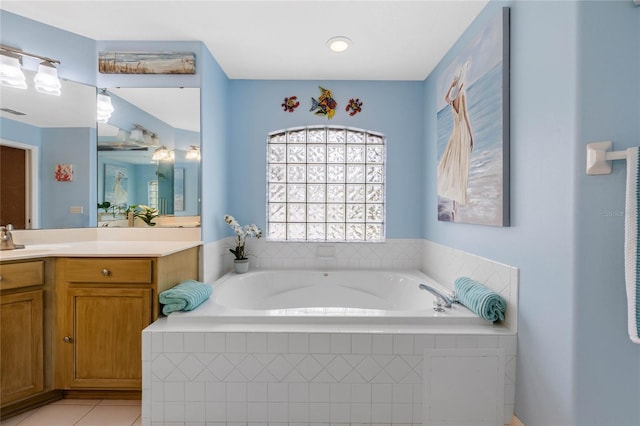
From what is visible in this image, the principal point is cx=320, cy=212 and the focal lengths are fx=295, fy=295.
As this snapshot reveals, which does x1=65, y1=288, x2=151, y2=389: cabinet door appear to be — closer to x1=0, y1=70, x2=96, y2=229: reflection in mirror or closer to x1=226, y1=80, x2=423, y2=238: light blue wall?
x1=0, y1=70, x2=96, y2=229: reflection in mirror

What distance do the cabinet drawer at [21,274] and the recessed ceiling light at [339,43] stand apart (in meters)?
2.29

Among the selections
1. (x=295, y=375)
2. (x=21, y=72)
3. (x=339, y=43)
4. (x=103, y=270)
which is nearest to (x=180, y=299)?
(x=103, y=270)

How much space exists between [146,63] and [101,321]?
1.80 metres

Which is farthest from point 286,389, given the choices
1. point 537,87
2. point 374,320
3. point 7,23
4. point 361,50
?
point 7,23

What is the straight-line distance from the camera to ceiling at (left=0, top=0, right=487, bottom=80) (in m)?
1.80

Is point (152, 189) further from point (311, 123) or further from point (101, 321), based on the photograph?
point (311, 123)

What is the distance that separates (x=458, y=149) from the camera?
204 centimetres

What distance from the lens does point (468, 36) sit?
1.97 meters

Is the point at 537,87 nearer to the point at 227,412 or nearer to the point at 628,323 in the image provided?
the point at 628,323

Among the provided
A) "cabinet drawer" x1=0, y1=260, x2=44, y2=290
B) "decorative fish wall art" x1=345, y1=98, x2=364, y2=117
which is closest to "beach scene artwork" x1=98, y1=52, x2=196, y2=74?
"decorative fish wall art" x1=345, y1=98, x2=364, y2=117

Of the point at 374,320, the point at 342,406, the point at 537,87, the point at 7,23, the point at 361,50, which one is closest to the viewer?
the point at 537,87

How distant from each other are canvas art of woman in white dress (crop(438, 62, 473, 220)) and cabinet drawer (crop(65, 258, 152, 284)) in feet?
6.75

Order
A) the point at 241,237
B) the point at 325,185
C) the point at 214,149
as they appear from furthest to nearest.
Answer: the point at 325,185 → the point at 241,237 → the point at 214,149

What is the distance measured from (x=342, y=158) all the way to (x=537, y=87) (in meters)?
1.72
